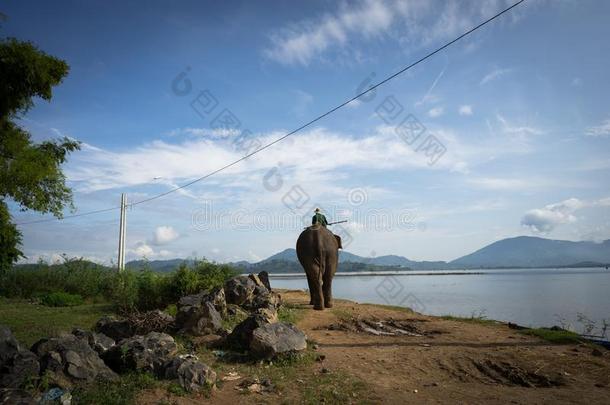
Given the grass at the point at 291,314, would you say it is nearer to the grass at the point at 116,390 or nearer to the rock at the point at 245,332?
the rock at the point at 245,332

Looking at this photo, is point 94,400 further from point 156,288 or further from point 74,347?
point 156,288

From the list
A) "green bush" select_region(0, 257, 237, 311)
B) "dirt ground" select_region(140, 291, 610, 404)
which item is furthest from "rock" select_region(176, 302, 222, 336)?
"green bush" select_region(0, 257, 237, 311)

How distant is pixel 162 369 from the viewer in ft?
24.1

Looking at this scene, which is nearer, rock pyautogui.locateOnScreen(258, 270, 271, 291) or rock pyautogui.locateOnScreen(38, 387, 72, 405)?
rock pyautogui.locateOnScreen(38, 387, 72, 405)

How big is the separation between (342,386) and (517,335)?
23.5 ft

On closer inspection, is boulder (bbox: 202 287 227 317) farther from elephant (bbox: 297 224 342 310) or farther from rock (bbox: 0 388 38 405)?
rock (bbox: 0 388 38 405)

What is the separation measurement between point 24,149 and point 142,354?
16.1 meters

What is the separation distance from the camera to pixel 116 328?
10.7m

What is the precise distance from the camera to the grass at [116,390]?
20.1 ft

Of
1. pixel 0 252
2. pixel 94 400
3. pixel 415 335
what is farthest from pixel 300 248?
pixel 0 252

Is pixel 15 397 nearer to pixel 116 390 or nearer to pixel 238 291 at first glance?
pixel 116 390

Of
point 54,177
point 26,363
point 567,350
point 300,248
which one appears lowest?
point 567,350

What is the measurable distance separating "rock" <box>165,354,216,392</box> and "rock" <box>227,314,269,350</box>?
207 centimetres

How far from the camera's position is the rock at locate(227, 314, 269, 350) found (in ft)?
30.7
